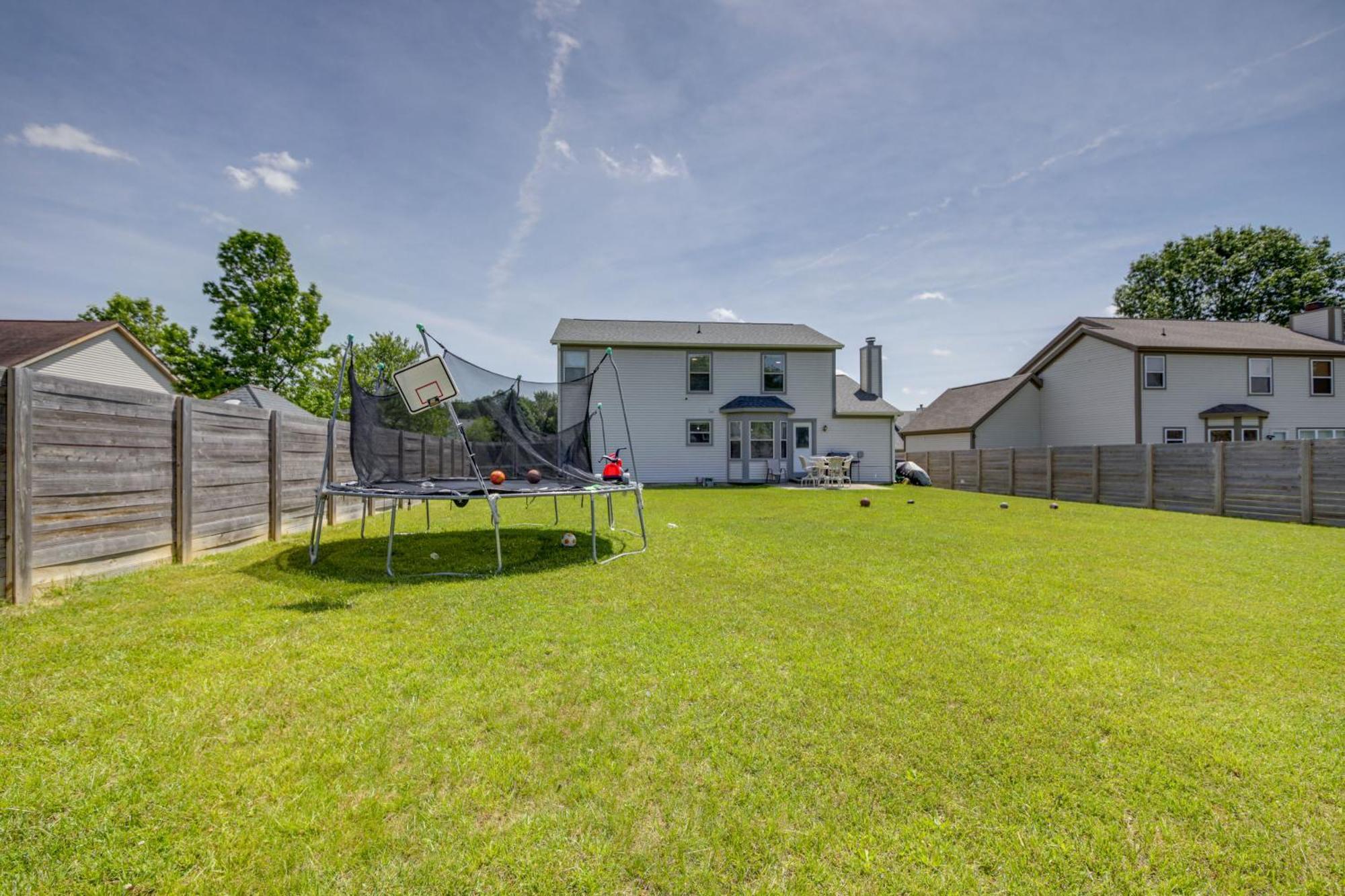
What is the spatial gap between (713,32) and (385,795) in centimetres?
924

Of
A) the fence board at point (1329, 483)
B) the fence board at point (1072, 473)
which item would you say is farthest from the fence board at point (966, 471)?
the fence board at point (1329, 483)

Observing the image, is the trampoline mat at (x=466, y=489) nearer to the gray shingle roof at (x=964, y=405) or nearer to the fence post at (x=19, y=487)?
the fence post at (x=19, y=487)

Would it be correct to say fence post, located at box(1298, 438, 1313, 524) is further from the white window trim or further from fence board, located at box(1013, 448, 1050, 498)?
the white window trim

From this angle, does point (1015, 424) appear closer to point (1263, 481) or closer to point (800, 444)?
point (800, 444)

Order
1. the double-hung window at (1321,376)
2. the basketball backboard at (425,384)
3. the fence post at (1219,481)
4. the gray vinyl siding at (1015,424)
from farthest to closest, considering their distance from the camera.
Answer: the gray vinyl siding at (1015,424), the double-hung window at (1321,376), the fence post at (1219,481), the basketball backboard at (425,384)

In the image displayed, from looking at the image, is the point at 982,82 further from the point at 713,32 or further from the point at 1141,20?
the point at 713,32

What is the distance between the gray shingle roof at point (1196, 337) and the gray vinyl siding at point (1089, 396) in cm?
47

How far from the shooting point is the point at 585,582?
15.0ft

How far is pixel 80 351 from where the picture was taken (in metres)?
15.0

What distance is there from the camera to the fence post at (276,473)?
6645mm

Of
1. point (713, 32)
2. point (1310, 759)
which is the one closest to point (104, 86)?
point (713, 32)

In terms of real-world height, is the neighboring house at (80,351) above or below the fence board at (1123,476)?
above

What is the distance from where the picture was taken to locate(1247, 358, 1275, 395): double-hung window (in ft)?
58.1

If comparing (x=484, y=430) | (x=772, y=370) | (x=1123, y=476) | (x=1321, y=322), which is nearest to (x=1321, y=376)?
(x=1321, y=322)
